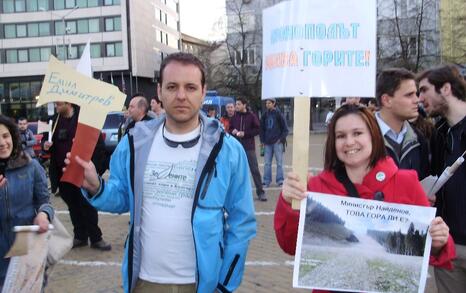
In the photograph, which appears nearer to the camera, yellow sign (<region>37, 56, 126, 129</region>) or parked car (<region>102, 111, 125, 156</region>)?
yellow sign (<region>37, 56, 126, 129</region>)

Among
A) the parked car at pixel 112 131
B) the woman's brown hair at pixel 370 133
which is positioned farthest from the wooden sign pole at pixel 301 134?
the parked car at pixel 112 131

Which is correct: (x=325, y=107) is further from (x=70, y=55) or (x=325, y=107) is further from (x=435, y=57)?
(x=70, y=55)

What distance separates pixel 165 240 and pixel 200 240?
0.20m

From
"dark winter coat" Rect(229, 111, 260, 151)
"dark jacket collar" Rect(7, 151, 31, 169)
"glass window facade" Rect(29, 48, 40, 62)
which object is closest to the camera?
"dark jacket collar" Rect(7, 151, 31, 169)

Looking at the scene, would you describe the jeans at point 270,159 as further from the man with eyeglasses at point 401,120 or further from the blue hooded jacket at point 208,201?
the blue hooded jacket at point 208,201

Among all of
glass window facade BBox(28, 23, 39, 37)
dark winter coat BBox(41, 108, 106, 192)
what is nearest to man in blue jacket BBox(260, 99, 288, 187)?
dark winter coat BBox(41, 108, 106, 192)

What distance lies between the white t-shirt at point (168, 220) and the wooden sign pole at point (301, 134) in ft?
1.98

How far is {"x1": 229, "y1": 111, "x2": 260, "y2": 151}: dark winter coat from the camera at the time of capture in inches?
424

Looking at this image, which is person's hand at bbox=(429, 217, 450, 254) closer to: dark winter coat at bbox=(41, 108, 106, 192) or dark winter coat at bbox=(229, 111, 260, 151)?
dark winter coat at bbox=(41, 108, 106, 192)

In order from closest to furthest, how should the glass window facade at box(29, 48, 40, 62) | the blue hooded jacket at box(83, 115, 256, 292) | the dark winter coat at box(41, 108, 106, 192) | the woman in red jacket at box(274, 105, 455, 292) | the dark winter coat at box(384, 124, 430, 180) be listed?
the woman in red jacket at box(274, 105, 455, 292) < the blue hooded jacket at box(83, 115, 256, 292) < the dark winter coat at box(384, 124, 430, 180) < the dark winter coat at box(41, 108, 106, 192) < the glass window facade at box(29, 48, 40, 62)

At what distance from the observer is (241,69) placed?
46594mm

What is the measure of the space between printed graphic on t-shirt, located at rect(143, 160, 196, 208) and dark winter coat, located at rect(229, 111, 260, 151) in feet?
26.6

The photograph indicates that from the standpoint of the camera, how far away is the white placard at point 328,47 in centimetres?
222

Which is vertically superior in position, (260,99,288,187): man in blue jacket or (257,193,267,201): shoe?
(260,99,288,187): man in blue jacket
